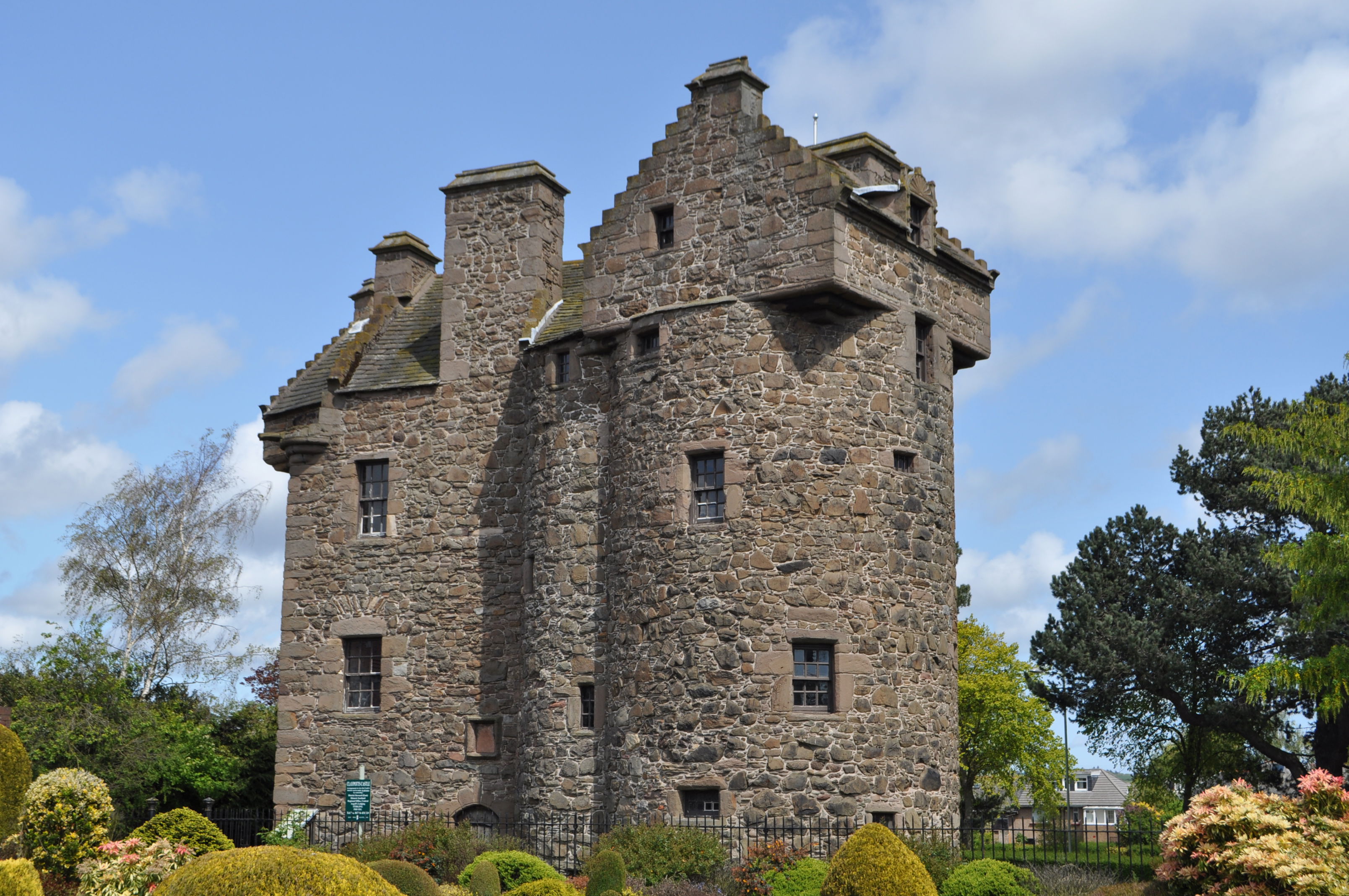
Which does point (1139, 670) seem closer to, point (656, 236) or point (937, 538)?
point (937, 538)

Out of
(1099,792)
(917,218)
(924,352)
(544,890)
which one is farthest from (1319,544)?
(1099,792)

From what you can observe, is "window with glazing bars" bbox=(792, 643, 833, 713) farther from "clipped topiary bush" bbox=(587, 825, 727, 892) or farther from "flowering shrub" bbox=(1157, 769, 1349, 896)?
"flowering shrub" bbox=(1157, 769, 1349, 896)

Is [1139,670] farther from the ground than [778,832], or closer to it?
farther from the ground

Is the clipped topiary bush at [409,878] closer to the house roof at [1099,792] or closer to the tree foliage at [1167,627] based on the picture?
the tree foliage at [1167,627]

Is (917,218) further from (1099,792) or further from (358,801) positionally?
(1099,792)

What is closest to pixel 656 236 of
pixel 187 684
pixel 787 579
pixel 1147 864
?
pixel 787 579

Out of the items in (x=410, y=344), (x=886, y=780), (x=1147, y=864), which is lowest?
(x=1147, y=864)

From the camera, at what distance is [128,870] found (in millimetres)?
17516

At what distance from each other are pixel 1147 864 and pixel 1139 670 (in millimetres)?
5920

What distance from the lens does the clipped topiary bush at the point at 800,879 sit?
18578 mm

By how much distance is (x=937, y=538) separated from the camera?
77.4 ft

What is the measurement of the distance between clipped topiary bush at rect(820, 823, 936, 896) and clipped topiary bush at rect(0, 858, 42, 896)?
30.4ft

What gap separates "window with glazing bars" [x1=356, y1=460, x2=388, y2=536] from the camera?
2770 cm

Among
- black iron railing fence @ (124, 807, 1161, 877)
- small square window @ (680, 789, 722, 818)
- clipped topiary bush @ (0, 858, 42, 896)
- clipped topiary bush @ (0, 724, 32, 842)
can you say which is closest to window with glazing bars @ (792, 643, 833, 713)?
black iron railing fence @ (124, 807, 1161, 877)
